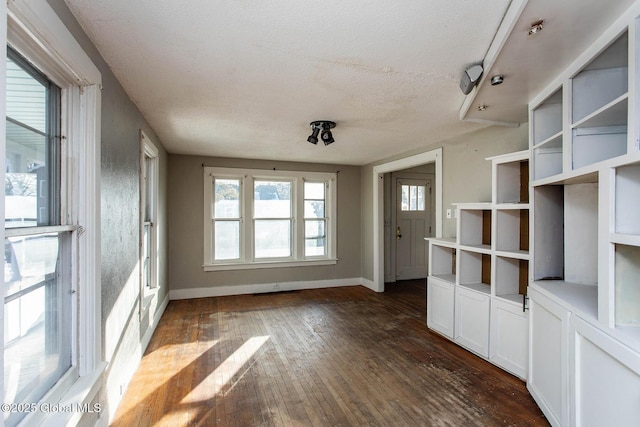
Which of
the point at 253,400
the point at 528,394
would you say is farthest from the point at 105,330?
the point at 528,394

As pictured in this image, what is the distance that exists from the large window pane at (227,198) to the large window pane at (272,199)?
0.99 feet

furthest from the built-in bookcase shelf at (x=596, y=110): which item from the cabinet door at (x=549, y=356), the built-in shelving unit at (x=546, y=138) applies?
the cabinet door at (x=549, y=356)

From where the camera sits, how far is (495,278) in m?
2.97

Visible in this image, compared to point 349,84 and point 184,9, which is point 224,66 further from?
point 349,84

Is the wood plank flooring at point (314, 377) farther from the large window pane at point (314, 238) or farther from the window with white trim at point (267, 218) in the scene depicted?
the large window pane at point (314, 238)

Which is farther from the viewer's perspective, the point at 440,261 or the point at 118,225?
the point at 440,261

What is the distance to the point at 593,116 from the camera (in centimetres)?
176

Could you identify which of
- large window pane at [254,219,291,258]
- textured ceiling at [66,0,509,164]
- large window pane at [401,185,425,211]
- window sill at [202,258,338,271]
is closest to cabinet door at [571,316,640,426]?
textured ceiling at [66,0,509,164]

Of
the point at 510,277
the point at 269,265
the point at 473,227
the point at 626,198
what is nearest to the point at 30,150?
the point at 626,198

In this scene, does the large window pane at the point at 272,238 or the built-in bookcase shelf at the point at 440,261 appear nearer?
the built-in bookcase shelf at the point at 440,261

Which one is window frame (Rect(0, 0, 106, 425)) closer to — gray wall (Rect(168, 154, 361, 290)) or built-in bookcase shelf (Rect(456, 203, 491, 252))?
built-in bookcase shelf (Rect(456, 203, 491, 252))

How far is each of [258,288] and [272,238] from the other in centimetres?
89

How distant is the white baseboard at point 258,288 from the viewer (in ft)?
17.2

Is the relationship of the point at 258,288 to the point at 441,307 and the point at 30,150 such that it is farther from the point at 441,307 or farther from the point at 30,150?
the point at 30,150
